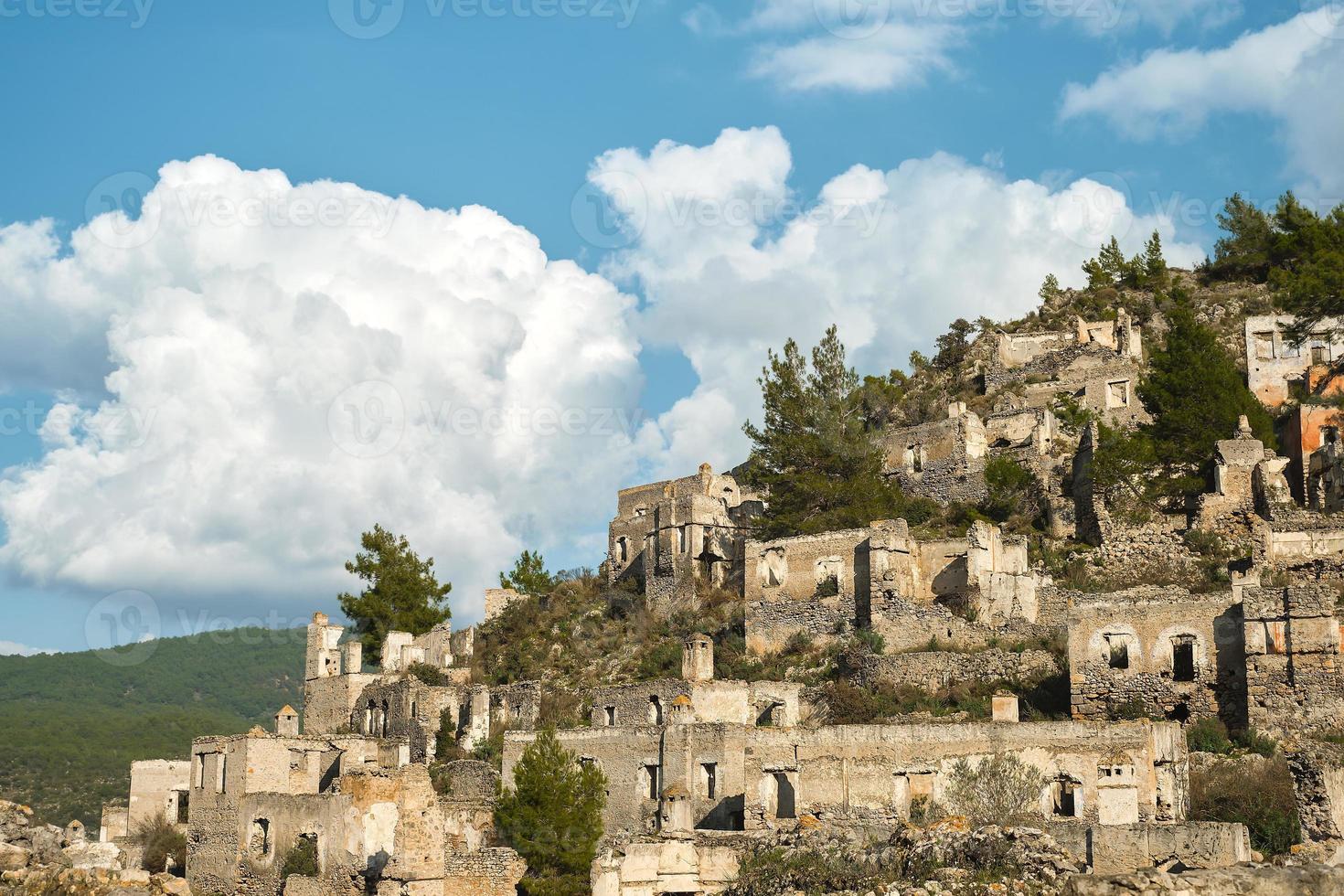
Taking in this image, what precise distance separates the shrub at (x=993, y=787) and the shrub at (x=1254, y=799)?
10.2 feet

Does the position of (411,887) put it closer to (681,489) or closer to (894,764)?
(894,764)

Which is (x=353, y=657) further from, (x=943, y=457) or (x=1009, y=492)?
(x=1009, y=492)

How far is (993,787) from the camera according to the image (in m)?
31.9

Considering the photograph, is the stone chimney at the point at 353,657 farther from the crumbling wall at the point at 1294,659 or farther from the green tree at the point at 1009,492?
the crumbling wall at the point at 1294,659

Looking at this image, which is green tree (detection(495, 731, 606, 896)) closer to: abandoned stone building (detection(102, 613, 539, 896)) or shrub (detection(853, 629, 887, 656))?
abandoned stone building (detection(102, 613, 539, 896))

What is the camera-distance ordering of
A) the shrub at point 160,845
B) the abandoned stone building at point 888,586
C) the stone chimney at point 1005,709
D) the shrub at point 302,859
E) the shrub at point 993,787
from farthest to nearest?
the abandoned stone building at point 888,586 < the shrub at point 160,845 < the shrub at point 302,859 < the stone chimney at point 1005,709 < the shrub at point 993,787

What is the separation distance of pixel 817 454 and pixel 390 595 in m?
16.2

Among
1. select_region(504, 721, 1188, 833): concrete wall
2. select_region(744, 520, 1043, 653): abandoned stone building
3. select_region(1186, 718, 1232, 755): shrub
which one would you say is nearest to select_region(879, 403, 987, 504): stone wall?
select_region(744, 520, 1043, 653): abandoned stone building

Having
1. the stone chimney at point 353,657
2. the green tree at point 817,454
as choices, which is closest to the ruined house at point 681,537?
the green tree at point 817,454

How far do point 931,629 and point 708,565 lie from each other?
12258mm

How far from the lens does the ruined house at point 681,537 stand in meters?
53.5

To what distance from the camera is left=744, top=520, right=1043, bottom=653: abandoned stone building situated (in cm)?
4400

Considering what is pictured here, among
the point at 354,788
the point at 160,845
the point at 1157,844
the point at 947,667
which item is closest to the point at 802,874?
the point at 1157,844

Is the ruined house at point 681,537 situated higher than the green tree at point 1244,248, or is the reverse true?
the green tree at point 1244,248
